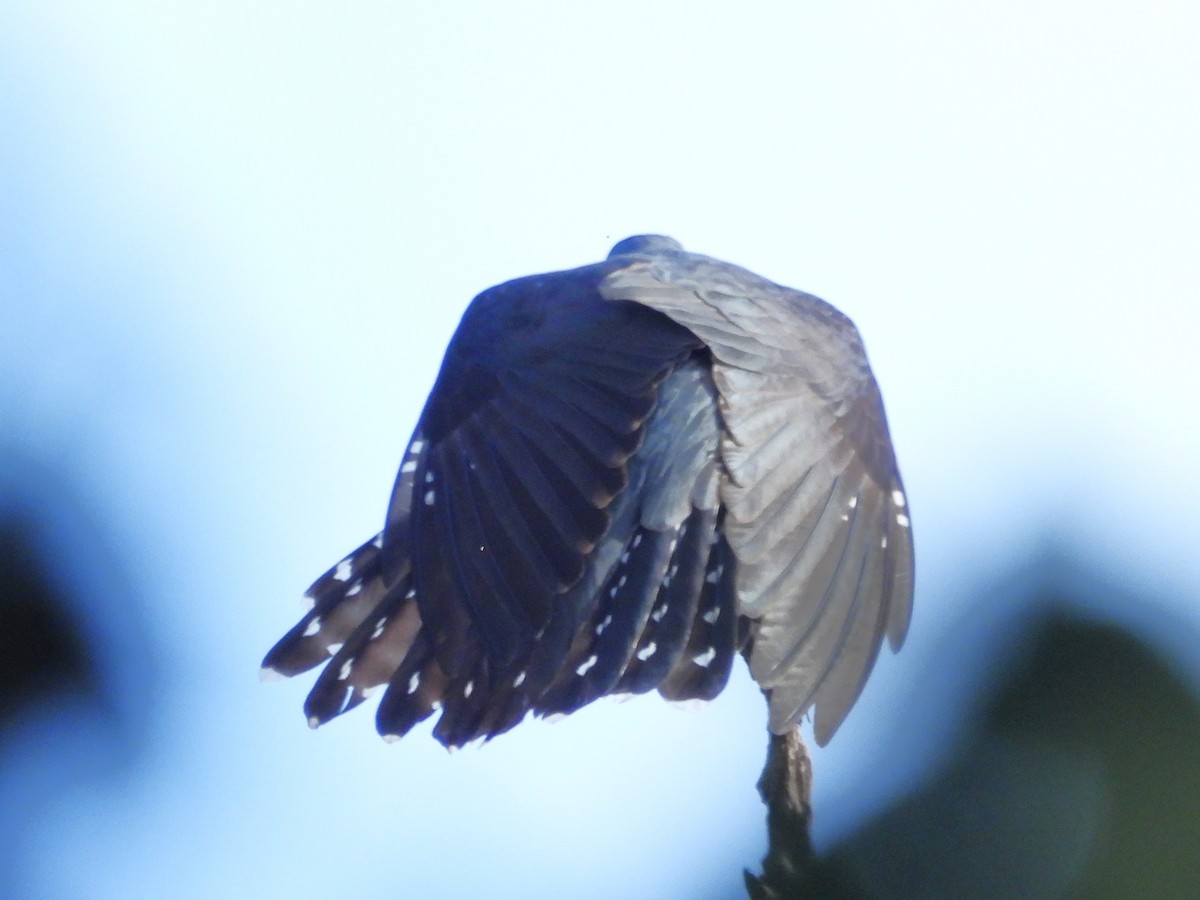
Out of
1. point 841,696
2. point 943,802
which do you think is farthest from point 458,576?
point 943,802

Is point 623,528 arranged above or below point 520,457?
below

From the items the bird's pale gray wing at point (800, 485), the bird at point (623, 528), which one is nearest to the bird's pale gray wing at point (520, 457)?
the bird at point (623, 528)

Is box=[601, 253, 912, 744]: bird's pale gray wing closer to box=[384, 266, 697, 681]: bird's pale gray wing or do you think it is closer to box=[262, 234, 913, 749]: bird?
box=[262, 234, 913, 749]: bird

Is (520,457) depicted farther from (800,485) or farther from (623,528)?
(800,485)

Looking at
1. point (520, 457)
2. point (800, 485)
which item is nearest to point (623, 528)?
point (520, 457)

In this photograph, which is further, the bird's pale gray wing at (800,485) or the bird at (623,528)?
the bird's pale gray wing at (800,485)

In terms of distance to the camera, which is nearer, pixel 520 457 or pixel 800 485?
pixel 520 457

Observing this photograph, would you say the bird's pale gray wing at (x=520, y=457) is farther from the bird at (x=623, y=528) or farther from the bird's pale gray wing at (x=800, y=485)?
the bird's pale gray wing at (x=800, y=485)
